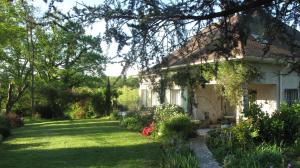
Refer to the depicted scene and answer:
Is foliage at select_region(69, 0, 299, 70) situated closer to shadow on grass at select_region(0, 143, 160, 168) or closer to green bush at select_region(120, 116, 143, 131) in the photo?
shadow on grass at select_region(0, 143, 160, 168)

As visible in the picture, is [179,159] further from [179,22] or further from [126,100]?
[126,100]

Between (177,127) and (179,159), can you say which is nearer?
(179,159)

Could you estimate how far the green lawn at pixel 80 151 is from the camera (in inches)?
448

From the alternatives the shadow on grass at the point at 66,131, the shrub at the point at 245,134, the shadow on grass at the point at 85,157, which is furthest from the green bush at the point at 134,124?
the shrub at the point at 245,134

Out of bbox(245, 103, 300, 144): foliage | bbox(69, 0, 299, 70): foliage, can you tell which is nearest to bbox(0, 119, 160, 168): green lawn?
bbox(245, 103, 300, 144): foliage

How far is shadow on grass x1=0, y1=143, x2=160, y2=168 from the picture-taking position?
11203mm

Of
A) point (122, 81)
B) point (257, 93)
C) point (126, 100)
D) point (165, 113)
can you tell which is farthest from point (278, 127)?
point (126, 100)

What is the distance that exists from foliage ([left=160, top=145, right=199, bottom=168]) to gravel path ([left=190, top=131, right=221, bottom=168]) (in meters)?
0.40

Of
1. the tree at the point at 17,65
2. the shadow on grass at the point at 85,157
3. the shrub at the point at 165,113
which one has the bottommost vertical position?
the shadow on grass at the point at 85,157

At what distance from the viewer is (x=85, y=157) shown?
483 inches

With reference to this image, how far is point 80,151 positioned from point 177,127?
4.21m

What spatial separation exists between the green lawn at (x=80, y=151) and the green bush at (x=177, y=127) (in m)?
0.65

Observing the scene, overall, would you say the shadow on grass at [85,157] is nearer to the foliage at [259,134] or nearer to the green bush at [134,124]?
the foliage at [259,134]

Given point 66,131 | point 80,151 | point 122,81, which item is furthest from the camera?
point 66,131
